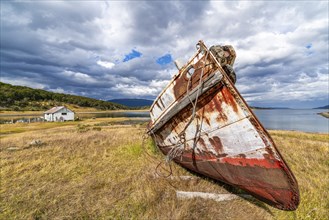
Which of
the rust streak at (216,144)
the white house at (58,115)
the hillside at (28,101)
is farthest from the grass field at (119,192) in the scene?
the hillside at (28,101)

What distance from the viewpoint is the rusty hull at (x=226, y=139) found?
3.62 metres

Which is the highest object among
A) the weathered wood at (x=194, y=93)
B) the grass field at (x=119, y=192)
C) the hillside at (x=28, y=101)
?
the hillside at (x=28, y=101)

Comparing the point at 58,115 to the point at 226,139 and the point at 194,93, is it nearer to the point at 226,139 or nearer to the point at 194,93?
the point at 194,93

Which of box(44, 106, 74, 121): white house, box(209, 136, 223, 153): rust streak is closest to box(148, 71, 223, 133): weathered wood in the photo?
box(209, 136, 223, 153): rust streak

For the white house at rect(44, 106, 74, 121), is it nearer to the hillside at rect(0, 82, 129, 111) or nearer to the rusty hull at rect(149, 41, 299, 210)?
the rusty hull at rect(149, 41, 299, 210)

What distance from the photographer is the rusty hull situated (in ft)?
11.9

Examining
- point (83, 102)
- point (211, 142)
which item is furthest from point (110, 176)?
point (83, 102)

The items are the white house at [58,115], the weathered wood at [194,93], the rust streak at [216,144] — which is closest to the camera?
the weathered wood at [194,93]

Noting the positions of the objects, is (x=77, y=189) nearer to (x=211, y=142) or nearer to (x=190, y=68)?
(x=211, y=142)

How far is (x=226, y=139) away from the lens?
412cm

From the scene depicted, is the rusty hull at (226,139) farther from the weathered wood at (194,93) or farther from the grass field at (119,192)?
the grass field at (119,192)

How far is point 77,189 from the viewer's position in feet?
17.0

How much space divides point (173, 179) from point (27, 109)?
11757 cm

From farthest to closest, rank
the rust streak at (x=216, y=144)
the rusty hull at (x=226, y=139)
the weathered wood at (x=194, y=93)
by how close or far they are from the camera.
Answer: the rust streak at (x=216, y=144), the weathered wood at (x=194, y=93), the rusty hull at (x=226, y=139)
